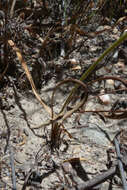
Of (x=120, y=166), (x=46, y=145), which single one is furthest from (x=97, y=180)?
(x=46, y=145)

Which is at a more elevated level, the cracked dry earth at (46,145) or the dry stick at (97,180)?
the cracked dry earth at (46,145)

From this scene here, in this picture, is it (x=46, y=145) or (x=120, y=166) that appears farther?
(x=46, y=145)

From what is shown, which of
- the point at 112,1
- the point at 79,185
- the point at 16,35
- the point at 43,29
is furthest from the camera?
the point at 112,1

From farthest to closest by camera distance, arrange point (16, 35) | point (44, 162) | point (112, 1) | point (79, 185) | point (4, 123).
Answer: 1. point (112, 1)
2. point (16, 35)
3. point (4, 123)
4. point (44, 162)
5. point (79, 185)

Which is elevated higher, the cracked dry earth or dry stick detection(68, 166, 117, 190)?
the cracked dry earth

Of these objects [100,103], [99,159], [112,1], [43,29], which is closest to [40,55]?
[43,29]

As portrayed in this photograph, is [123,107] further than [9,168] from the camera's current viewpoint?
Yes

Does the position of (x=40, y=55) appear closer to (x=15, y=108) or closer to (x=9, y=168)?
(x=15, y=108)

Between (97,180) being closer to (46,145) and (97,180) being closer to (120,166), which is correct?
(120,166)
